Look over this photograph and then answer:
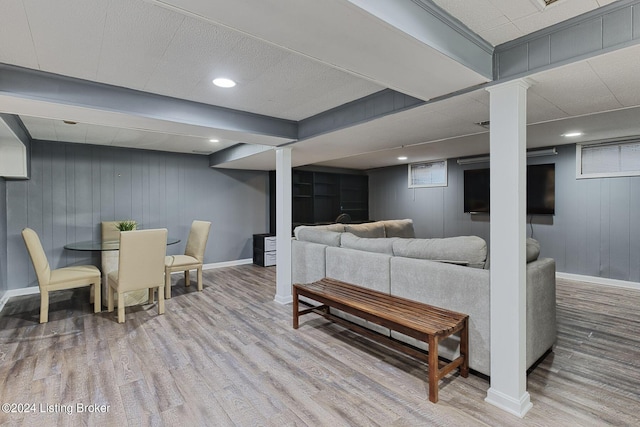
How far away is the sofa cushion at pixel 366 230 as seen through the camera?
4.93 metres

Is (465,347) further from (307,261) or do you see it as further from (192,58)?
(192,58)

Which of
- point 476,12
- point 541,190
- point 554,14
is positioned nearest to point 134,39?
point 476,12

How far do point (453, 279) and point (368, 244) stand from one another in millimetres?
987

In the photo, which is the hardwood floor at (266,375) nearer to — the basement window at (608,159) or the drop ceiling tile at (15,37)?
the basement window at (608,159)

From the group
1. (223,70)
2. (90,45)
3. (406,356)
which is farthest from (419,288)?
(90,45)

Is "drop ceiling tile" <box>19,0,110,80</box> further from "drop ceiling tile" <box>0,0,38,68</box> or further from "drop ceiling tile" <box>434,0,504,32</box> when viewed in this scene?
"drop ceiling tile" <box>434,0,504,32</box>

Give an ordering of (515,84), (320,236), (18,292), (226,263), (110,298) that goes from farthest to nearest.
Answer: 1. (226,263)
2. (18,292)
3. (320,236)
4. (110,298)
5. (515,84)

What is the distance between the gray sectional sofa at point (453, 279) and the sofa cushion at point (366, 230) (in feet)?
5.10

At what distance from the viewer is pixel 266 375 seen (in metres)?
2.34

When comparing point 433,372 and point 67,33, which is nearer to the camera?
point 67,33

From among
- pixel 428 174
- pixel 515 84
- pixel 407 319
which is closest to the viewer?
pixel 515 84

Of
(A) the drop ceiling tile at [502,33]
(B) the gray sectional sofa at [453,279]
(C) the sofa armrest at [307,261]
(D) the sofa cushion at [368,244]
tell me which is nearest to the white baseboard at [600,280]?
(B) the gray sectional sofa at [453,279]

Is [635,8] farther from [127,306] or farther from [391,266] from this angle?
[127,306]

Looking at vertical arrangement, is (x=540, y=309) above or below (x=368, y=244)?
below
